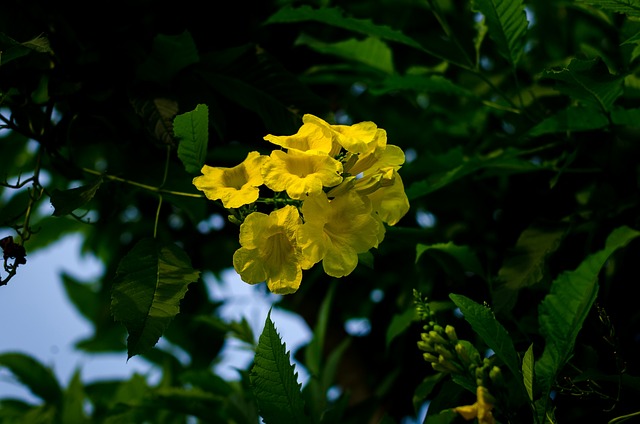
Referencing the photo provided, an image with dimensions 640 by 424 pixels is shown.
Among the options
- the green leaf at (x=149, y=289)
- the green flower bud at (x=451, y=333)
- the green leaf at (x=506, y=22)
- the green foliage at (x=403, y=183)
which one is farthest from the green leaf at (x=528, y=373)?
the green leaf at (x=506, y=22)

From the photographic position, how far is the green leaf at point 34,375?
7.03 ft

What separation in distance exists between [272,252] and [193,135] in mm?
282

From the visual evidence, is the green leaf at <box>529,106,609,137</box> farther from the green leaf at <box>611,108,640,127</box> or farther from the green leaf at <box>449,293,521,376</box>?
the green leaf at <box>449,293,521,376</box>

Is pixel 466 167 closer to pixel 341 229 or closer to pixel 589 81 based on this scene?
pixel 589 81

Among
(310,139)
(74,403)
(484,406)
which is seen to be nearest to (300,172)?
(310,139)

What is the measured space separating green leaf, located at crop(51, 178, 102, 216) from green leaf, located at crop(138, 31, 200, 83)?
1.31ft

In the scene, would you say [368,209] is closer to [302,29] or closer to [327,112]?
[327,112]

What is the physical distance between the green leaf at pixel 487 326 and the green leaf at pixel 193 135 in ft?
1.70

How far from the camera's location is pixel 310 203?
0.97 m

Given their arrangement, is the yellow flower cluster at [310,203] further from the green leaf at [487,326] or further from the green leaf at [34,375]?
the green leaf at [34,375]

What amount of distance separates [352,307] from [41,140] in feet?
4.15

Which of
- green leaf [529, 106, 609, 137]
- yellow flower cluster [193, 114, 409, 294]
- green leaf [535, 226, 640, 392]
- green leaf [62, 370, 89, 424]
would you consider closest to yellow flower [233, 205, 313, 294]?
yellow flower cluster [193, 114, 409, 294]

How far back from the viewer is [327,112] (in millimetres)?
1474

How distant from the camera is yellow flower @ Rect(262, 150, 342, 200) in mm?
944
